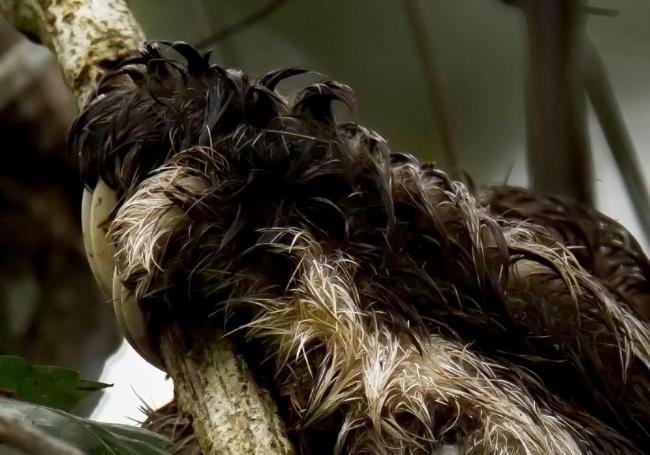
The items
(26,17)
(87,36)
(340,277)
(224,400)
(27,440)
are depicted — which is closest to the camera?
(27,440)

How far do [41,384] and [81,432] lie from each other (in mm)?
164

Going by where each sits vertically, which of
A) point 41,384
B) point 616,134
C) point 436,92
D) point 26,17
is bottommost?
point 616,134

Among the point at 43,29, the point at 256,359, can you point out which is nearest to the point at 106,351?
the point at 43,29

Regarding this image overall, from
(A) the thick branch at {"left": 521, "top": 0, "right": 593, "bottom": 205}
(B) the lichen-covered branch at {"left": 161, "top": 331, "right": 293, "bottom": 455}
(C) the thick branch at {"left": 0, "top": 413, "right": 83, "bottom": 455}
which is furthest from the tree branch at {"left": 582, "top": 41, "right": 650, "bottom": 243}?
(C) the thick branch at {"left": 0, "top": 413, "right": 83, "bottom": 455}

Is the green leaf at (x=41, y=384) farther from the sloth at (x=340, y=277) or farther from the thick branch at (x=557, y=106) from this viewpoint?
the thick branch at (x=557, y=106)

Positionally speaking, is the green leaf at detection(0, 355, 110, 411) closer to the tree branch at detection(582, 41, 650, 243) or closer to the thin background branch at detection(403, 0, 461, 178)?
the thin background branch at detection(403, 0, 461, 178)

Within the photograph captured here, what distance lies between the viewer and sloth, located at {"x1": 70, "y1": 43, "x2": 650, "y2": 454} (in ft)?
2.96

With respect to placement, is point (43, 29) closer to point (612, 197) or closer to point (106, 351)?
point (106, 351)

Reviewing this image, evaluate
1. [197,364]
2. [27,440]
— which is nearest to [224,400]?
[197,364]

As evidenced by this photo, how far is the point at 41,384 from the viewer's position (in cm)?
98

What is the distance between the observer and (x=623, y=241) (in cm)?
153

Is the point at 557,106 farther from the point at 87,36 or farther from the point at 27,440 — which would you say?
the point at 27,440

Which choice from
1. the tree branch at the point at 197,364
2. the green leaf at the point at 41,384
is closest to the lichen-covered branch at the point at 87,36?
the tree branch at the point at 197,364

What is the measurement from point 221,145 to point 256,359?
8.6 inches
